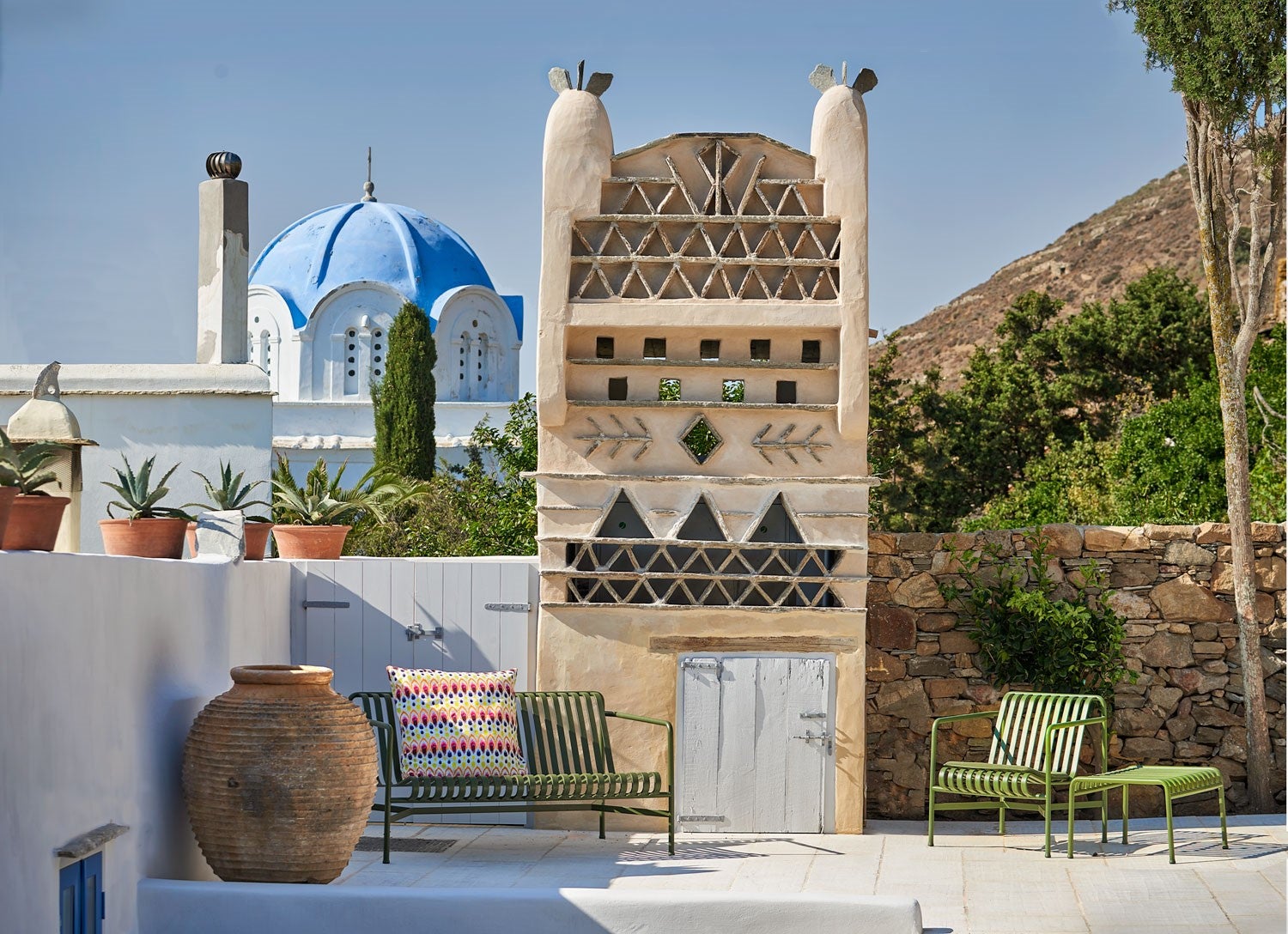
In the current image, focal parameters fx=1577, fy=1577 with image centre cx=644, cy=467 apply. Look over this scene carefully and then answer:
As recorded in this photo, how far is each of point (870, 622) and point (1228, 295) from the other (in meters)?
3.21

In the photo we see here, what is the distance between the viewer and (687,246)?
921cm

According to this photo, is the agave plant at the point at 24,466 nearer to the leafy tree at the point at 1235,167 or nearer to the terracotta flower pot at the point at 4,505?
the terracotta flower pot at the point at 4,505

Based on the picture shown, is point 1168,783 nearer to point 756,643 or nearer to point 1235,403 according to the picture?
point 756,643

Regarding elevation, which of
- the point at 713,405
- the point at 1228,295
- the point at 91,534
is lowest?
the point at 91,534

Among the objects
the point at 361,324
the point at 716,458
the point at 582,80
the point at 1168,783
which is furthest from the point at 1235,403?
the point at 361,324

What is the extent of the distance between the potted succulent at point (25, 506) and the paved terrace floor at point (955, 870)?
253 centimetres

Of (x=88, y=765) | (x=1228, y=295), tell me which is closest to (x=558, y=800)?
(x=88, y=765)

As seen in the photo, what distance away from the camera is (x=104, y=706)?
20.1 ft

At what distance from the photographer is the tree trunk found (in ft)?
32.4

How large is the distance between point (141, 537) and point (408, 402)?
19051 mm

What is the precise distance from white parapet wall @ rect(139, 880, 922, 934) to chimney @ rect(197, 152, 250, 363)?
20.8 ft

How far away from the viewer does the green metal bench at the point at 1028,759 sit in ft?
27.5

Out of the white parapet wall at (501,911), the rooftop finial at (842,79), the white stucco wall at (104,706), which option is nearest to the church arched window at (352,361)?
the rooftop finial at (842,79)

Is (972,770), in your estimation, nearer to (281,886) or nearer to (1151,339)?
(281,886)
